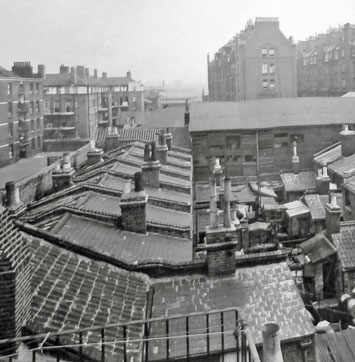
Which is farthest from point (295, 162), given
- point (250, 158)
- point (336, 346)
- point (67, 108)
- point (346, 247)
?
point (67, 108)

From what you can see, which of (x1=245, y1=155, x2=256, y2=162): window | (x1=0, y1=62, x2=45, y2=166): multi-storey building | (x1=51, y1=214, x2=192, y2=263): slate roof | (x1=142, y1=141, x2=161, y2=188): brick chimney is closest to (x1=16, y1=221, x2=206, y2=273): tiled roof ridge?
(x1=51, y1=214, x2=192, y2=263): slate roof

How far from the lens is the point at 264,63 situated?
64.4 meters

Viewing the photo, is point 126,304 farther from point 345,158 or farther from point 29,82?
point 29,82

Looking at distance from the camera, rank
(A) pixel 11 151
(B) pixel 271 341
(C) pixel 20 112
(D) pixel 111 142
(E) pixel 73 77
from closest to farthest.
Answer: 1. (B) pixel 271 341
2. (D) pixel 111 142
3. (A) pixel 11 151
4. (C) pixel 20 112
5. (E) pixel 73 77

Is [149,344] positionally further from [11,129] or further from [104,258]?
[11,129]

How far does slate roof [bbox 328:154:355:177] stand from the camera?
31580 millimetres

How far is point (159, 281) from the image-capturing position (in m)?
11.9

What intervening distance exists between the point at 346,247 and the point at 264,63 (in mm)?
46202

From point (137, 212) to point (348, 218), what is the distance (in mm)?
16937

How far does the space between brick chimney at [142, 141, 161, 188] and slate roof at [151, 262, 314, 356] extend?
10899 millimetres

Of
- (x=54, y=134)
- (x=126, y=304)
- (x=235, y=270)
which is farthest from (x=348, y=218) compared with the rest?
(x=54, y=134)

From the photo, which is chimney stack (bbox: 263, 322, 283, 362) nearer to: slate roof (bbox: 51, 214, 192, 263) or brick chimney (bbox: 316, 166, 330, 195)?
slate roof (bbox: 51, 214, 192, 263)

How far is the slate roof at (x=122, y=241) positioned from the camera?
47.1ft

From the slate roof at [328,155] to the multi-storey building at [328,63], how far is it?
3258 centimetres
